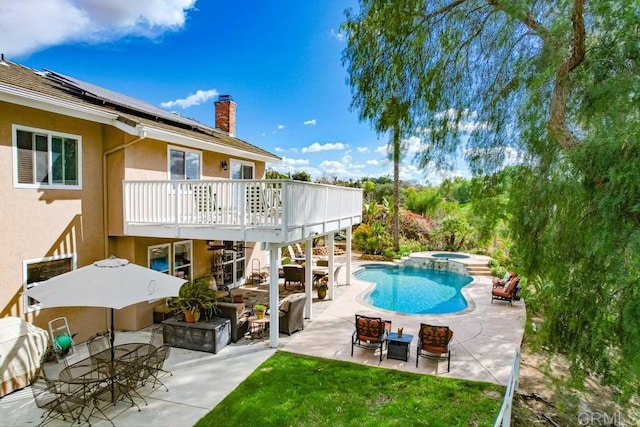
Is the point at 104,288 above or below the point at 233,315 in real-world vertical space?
above

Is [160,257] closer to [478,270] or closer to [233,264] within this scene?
[233,264]

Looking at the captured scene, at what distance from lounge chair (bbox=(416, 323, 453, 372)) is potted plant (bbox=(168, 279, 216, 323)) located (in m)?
5.69

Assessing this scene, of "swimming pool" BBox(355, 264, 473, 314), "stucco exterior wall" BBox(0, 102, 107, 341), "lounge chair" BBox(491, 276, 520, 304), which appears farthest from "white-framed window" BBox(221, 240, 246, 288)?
"lounge chair" BBox(491, 276, 520, 304)

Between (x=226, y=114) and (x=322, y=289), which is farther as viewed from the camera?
(x=226, y=114)

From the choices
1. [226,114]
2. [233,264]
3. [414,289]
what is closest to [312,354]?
[233,264]

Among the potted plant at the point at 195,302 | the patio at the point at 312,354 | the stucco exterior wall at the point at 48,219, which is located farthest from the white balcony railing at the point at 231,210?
the patio at the point at 312,354

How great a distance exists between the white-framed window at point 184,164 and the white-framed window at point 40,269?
13.0 ft

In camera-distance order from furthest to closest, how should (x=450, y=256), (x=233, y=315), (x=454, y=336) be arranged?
(x=450, y=256) → (x=454, y=336) → (x=233, y=315)

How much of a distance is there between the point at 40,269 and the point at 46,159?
8.99 feet

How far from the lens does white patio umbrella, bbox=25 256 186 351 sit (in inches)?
241

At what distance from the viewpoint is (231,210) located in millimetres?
9555

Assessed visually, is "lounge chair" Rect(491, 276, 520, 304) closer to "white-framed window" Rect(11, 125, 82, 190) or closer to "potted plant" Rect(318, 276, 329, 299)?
"potted plant" Rect(318, 276, 329, 299)

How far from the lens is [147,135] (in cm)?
967

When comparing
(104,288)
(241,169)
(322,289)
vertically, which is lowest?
(322,289)
